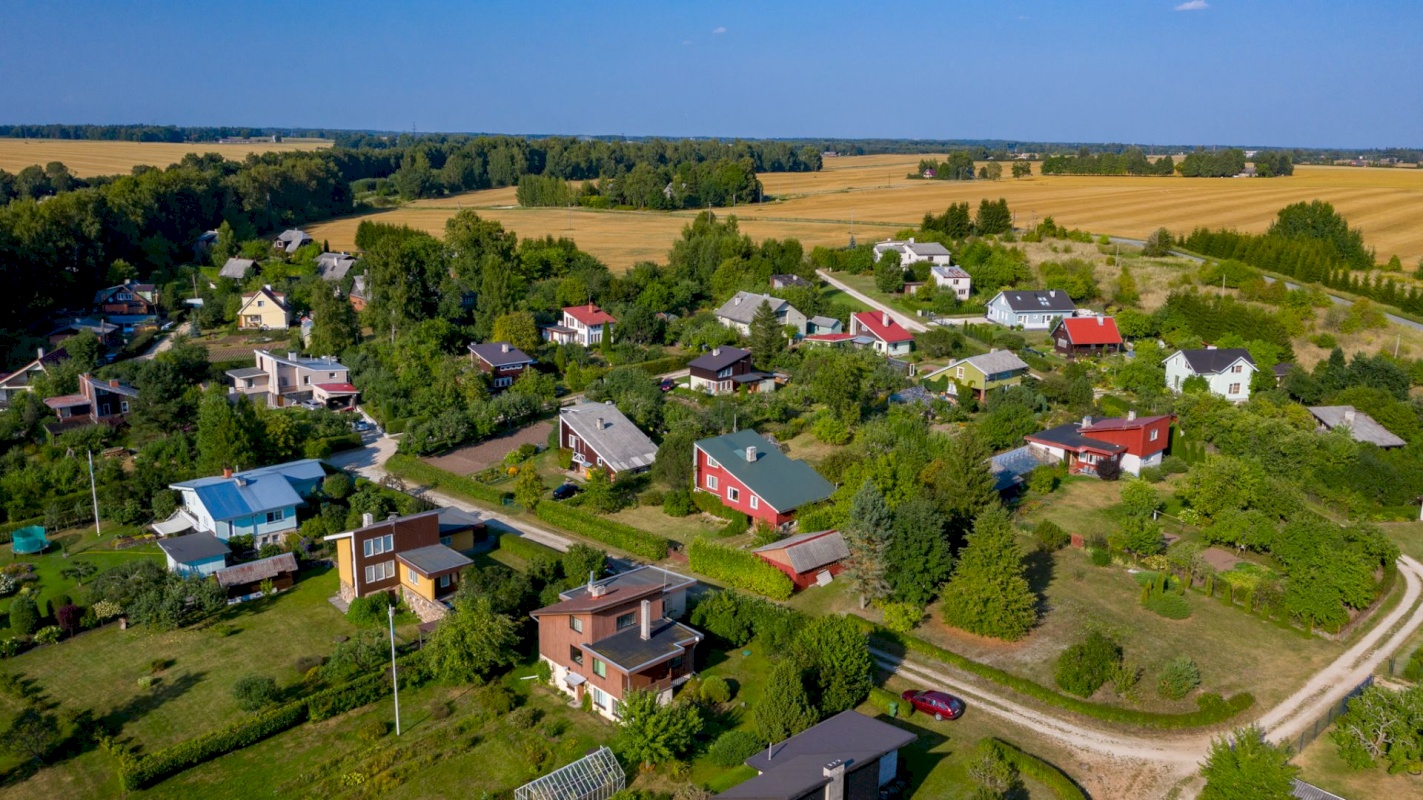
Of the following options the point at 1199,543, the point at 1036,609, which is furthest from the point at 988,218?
the point at 1036,609

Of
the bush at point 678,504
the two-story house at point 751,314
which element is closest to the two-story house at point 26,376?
the bush at point 678,504

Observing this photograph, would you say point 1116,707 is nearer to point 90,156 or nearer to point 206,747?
point 206,747

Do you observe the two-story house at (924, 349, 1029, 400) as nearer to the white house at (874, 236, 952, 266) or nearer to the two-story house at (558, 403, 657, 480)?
the two-story house at (558, 403, 657, 480)

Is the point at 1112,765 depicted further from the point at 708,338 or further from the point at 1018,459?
the point at 708,338

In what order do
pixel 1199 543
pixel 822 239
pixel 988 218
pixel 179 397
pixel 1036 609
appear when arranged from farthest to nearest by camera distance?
pixel 822 239 < pixel 988 218 < pixel 179 397 < pixel 1199 543 < pixel 1036 609

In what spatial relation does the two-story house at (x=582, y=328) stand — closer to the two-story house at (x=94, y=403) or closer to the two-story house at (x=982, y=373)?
the two-story house at (x=982, y=373)

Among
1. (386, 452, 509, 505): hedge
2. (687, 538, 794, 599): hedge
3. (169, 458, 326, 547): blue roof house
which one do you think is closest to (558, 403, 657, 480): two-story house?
(386, 452, 509, 505): hedge
